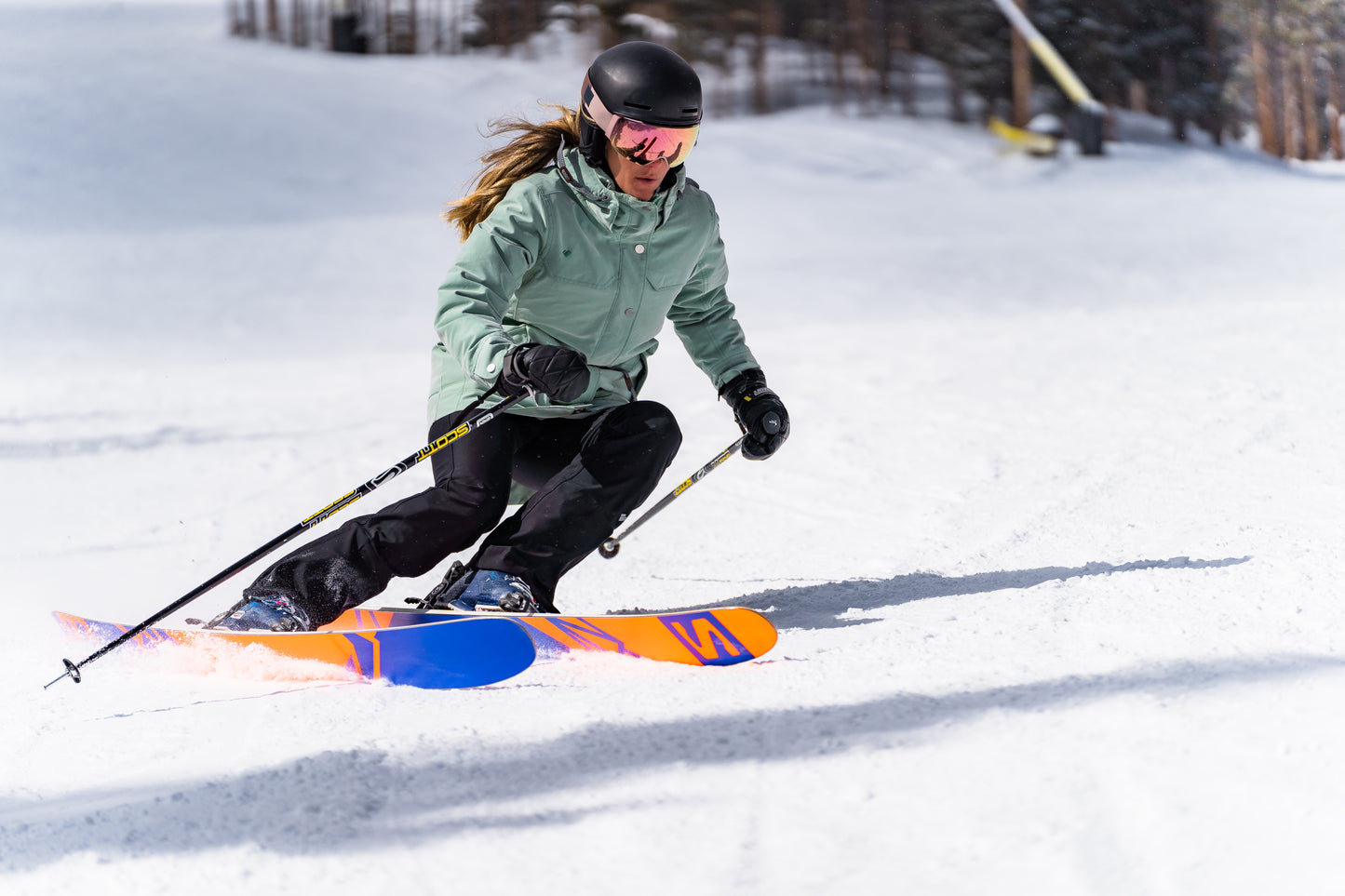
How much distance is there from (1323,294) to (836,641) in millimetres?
7994

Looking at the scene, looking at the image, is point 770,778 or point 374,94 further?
point 374,94

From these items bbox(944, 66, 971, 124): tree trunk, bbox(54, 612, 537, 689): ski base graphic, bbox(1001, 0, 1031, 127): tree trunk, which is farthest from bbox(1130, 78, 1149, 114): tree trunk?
bbox(54, 612, 537, 689): ski base graphic

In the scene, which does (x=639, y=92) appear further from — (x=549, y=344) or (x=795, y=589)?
(x=795, y=589)

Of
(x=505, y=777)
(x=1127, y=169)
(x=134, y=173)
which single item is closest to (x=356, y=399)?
(x=505, y=777)

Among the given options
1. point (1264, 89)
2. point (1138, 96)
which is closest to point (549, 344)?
point (1264, 89)

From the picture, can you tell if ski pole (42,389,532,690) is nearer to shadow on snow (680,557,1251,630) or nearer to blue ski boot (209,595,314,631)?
blue ski boot (209,595,314,631)

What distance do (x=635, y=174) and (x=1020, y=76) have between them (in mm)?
13579

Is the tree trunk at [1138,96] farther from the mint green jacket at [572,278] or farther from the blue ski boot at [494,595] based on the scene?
the blue ski boot at [494,595]

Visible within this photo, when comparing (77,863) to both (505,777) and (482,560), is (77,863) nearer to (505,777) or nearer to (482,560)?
(505,777)

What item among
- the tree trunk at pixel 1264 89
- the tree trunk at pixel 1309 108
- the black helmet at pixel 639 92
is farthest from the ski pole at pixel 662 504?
the tree trunk at pixel 1264 89

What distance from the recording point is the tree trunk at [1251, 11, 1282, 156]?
37.8ft

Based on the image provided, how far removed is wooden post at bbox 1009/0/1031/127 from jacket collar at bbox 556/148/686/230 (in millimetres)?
13263

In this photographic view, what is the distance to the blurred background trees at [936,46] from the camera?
38.1 ft

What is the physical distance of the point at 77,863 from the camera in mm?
1641
